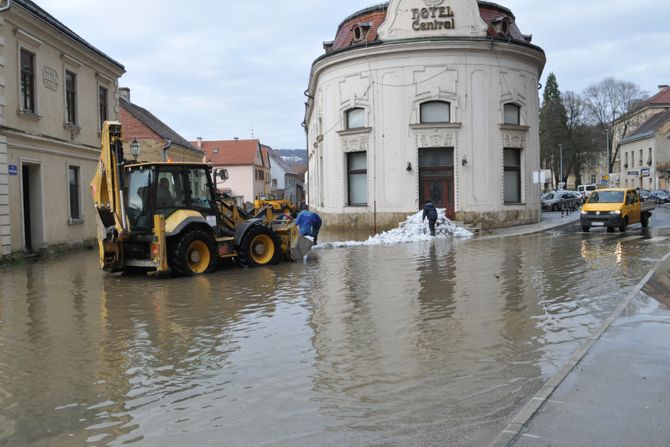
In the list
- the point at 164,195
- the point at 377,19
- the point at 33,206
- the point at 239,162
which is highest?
the point at 377,19

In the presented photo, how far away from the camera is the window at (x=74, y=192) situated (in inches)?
848

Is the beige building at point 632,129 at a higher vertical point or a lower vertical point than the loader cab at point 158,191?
higher

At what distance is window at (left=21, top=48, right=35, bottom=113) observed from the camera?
18.1 meters

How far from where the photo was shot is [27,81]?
60.6 feet

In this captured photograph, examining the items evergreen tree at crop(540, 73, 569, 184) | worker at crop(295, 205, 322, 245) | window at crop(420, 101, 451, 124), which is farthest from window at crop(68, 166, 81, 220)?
evergreen tree at crop(540, 73, 569, 184)

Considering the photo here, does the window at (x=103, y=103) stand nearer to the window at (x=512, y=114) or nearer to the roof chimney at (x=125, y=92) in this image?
the window at (x=512, y=114)

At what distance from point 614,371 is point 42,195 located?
17.9 meters

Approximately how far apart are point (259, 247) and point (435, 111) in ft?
48.2

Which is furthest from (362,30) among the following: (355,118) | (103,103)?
(103,103)

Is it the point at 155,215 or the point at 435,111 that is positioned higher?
the point at 435,111

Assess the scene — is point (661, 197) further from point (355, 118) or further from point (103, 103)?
point (103, 103)

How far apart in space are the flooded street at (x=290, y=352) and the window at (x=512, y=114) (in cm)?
1561

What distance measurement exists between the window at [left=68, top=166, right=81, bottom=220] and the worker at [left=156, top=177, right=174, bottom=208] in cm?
947

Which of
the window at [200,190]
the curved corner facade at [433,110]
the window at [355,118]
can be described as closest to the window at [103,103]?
the curved corner facade at [433,110]
